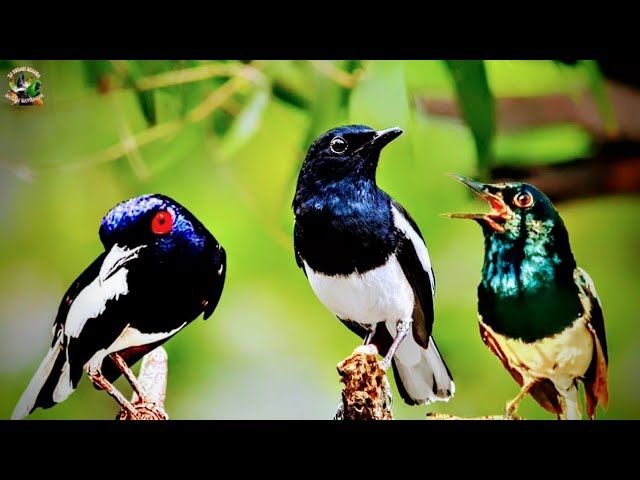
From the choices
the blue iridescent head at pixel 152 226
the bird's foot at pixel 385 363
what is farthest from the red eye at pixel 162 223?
the bird's foot at pixel 385 363

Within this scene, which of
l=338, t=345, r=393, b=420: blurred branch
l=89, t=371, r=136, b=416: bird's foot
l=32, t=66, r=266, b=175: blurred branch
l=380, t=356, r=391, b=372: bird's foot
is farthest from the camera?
A: l=32, t=66, r=266, b=175: blurred branch

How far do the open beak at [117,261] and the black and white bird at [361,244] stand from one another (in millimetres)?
518

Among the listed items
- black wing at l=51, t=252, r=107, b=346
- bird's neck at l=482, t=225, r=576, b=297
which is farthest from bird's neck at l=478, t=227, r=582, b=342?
black wing at l=51, t=252, r=107, b=346

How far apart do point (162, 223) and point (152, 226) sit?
3 centimetres

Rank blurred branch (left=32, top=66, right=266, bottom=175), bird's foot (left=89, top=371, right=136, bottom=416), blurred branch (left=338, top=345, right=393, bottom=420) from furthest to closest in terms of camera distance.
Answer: blurred branch (left=32, top=66, right=266, bottom=175)
bird's foot (left=89, top=371, right=136, bottom=416)
blurred branch (left=338, top=345, right=393, bottom=420)

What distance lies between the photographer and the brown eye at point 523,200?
242cm

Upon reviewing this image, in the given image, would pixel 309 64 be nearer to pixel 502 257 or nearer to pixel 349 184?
pixel 349 184

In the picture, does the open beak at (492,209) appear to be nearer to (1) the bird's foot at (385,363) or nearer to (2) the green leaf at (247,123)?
(1) the bird's foot at (385,363)

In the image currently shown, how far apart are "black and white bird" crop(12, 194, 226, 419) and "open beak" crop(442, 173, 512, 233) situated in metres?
0.82

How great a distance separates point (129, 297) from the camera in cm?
239

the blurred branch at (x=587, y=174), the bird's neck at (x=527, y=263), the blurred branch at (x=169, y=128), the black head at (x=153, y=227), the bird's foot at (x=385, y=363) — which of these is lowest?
the bird's foot at (x=385, y=363)

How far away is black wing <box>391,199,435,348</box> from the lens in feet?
7.61

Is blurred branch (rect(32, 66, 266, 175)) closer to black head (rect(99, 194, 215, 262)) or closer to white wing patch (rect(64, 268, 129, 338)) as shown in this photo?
black head (rect(99, 194, 215, 262))
